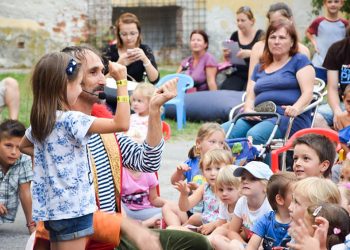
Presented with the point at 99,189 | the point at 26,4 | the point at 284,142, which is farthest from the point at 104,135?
the point at 26,4

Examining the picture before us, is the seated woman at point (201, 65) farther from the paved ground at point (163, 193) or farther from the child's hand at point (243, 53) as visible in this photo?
the paved ground at point (163, 193)

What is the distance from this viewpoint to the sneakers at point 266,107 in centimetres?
840

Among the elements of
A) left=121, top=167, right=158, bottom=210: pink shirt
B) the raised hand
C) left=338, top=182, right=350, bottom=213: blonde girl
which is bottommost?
left=121, top=167, right=158, bottom=210: pink shirt

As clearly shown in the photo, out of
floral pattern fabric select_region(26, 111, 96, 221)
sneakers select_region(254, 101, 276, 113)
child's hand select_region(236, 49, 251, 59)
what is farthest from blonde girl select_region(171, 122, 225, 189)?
child's hand select_region(236, 49, 251, 59)

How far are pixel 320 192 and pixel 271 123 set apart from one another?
116 inches

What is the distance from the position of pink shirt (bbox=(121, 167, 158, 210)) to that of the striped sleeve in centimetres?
182

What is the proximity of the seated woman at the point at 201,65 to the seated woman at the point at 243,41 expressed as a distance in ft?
0.99

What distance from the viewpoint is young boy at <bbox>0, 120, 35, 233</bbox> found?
7.82 m

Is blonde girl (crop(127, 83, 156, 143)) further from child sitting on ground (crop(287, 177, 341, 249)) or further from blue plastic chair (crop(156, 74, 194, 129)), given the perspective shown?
blue plastic chair (crop(156, 74, 194, 129))

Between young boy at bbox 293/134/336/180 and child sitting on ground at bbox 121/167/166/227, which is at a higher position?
young boy at bbox 293/134/336/180

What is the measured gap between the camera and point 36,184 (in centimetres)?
473

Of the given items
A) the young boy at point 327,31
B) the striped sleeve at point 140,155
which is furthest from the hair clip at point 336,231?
the young boy at point 327,31

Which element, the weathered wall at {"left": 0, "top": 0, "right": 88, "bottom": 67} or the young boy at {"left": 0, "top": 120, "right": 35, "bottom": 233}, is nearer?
the young boy at {"left": 0, "top": 120, "right": 35, "bottom": 233}

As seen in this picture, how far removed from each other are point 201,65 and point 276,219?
7.43m
